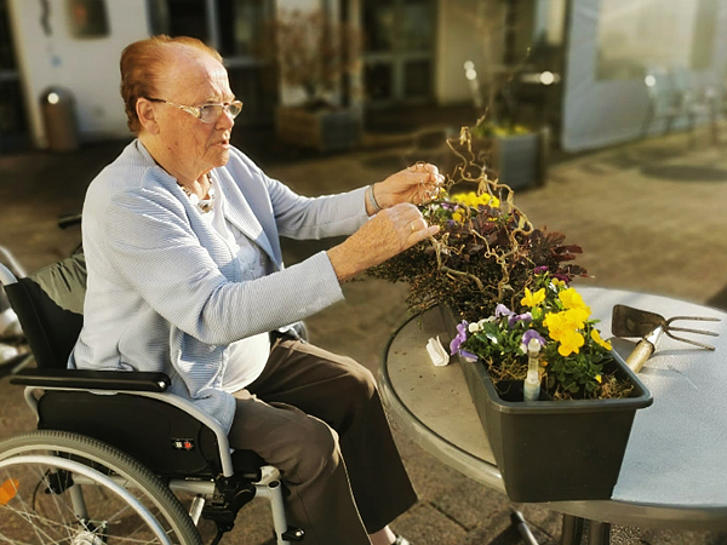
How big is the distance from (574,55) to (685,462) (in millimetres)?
7543

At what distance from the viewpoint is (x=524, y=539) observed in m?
2.17

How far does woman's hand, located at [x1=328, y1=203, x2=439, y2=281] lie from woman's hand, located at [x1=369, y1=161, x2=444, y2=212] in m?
0.32

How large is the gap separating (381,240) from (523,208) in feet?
15.3

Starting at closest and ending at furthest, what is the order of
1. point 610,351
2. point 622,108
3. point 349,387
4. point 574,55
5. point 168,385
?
point 610,351
point 168,385
point 349,387
point 574,55
point 622,108

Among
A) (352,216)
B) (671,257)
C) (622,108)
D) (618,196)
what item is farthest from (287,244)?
(622,108)

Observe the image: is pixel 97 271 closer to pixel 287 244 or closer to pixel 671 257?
pixel 287 244

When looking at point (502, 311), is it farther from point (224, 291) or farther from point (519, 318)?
point (224, 291)

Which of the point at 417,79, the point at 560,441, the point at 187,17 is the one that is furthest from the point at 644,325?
the point at 417,79

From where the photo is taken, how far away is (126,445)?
166cm

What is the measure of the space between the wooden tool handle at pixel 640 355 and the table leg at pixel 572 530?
445mm

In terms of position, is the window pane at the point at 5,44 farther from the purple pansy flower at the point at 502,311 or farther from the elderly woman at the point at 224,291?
the purple pansy flower at the point at 502,311

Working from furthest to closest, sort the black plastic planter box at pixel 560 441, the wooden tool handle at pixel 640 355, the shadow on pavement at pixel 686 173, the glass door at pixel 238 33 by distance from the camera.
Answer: the glass door at pixel 238 33 → the shadow on pavement at pixel 686 173 → the wooden tool handle at pixel 640 355 → the black plastic planter box at pixel 560 441

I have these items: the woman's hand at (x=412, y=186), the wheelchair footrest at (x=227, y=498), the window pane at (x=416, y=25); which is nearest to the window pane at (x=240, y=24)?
the window pane at (x=416, y=25)

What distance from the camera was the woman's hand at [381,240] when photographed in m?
1.48
